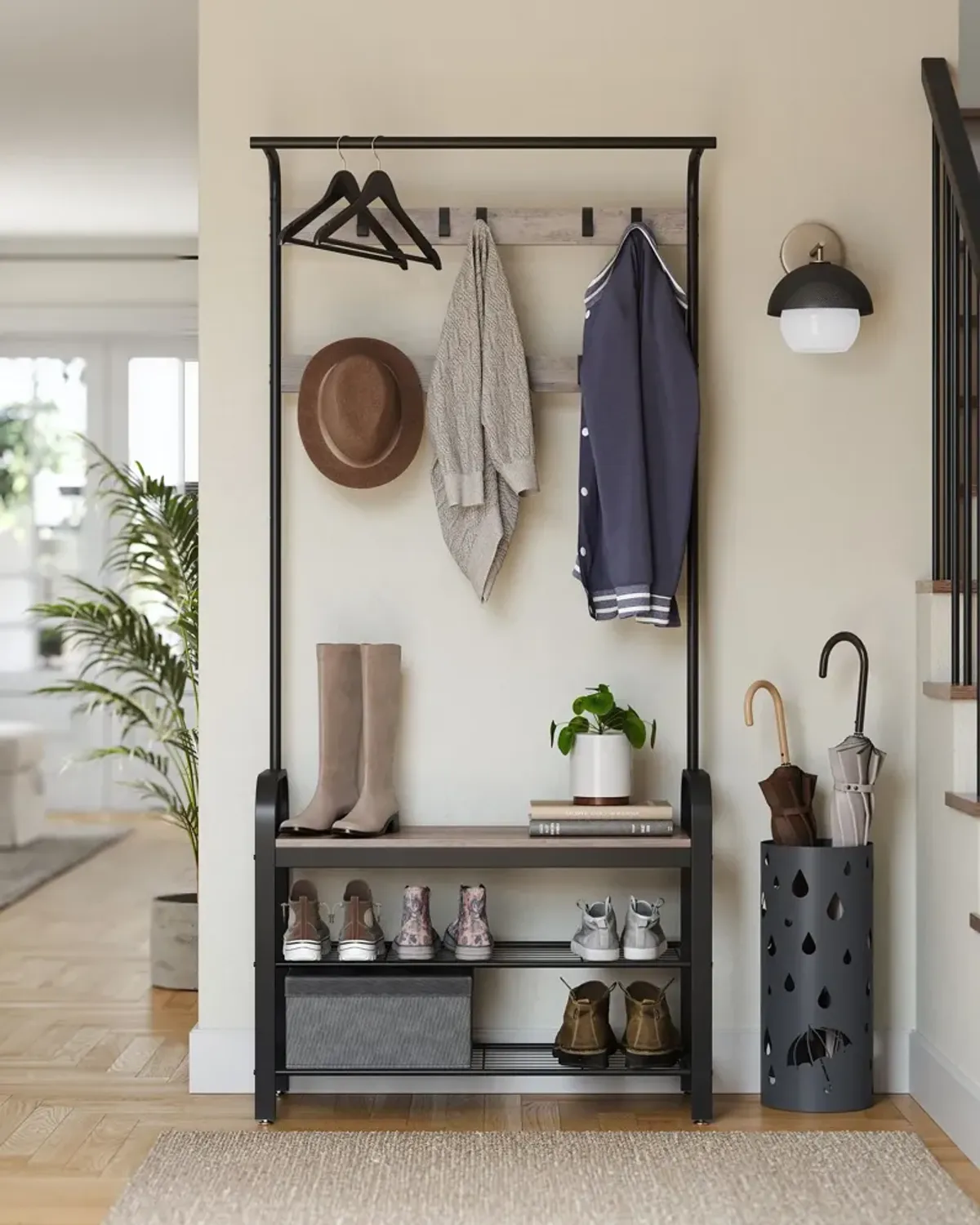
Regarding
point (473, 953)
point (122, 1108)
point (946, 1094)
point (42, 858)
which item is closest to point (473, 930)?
point (473, 953)

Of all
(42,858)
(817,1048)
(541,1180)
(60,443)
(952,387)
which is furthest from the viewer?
(60,443)

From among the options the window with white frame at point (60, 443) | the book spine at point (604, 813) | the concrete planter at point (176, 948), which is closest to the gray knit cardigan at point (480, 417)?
the book spine at point (604, 813)

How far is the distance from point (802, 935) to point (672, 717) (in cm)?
53

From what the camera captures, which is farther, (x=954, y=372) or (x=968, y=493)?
(x=954, y=372)

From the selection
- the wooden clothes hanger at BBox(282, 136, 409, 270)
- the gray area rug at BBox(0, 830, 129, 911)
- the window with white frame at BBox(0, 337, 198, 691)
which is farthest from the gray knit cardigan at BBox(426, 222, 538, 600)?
the window with white frame at BBox(0, 337, 198, 691)

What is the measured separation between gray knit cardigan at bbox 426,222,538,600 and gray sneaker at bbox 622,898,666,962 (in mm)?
721

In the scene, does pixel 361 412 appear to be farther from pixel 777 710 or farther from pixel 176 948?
pixel 176 948

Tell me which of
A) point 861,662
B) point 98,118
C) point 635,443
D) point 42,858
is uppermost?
point 98,118

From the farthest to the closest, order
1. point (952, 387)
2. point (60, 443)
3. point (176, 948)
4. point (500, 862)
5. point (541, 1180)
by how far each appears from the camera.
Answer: point (60, 443), point (176, 948), point (952, 387), point (500, 862), point (541, 1180)

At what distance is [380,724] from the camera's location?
3041mm

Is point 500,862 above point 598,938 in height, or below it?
above

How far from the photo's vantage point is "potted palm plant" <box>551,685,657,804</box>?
2.94 m

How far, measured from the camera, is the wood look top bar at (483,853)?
286cm

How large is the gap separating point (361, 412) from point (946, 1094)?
1.76 metres
